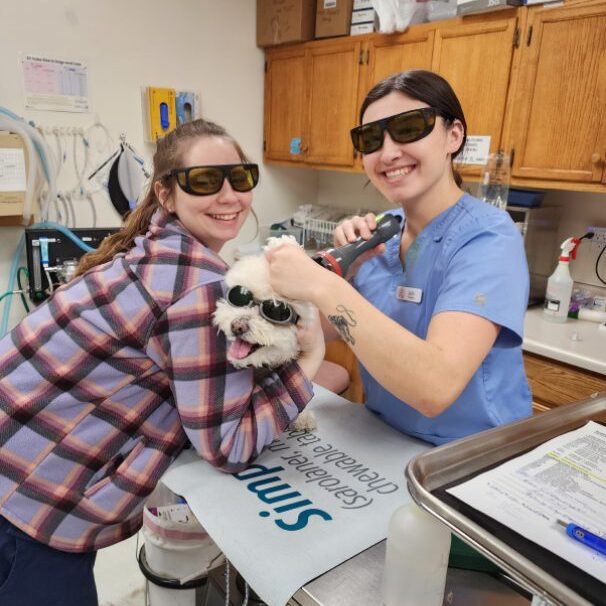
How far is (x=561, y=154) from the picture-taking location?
2.17m

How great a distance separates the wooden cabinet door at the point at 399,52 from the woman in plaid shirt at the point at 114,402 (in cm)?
199

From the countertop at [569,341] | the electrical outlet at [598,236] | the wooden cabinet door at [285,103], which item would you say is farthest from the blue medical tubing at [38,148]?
the electrical outlet at [598,236]

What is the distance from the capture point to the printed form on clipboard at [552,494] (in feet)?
1.94

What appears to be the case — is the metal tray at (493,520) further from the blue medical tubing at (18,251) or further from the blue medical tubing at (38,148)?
the blue medical tubing at (38,148)

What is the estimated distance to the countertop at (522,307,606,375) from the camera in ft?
6.42

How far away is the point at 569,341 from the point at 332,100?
182 cm

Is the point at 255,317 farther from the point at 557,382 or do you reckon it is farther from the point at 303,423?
the point at 557,382

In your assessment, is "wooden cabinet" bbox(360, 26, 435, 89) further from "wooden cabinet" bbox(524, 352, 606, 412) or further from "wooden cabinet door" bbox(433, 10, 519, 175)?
"wooden cabinet" bbox(524, 352, 606, 412)

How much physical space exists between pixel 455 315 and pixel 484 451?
0.86ft

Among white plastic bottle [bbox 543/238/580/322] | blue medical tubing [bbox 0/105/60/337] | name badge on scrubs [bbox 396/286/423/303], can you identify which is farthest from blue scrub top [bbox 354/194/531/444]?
blue medical tubing [bbox 0/105/60/337]

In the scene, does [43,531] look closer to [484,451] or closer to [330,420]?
[330,420]

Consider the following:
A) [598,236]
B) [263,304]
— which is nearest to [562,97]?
[598,236]

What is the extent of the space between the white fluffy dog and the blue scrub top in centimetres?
29

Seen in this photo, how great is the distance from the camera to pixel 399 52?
2652 mm
